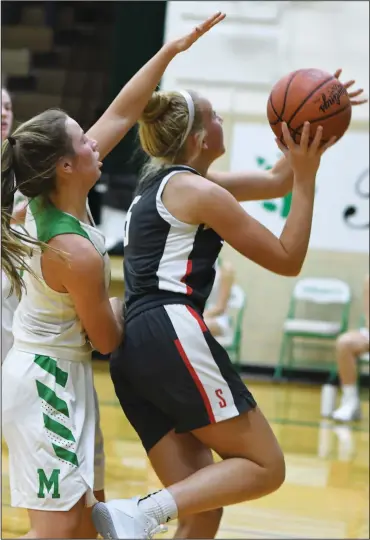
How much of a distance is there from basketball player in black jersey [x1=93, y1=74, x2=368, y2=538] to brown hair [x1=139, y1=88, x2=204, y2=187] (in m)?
0.10

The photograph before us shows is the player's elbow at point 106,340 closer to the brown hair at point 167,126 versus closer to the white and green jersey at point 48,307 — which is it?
the white and green jersey at point 48,307

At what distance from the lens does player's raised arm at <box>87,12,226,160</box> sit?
271 centimetres

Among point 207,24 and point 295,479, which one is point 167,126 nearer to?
point 207,24

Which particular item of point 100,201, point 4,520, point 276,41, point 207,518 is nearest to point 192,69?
point 276,41

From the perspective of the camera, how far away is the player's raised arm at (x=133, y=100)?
2.71 meters

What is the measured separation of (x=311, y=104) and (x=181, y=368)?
34.9 inches

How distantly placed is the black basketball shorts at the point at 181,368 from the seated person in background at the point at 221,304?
14.7 ft

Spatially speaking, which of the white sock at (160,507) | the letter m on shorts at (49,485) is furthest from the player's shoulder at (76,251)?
the white sock at (160,507)

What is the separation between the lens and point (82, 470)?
242cm

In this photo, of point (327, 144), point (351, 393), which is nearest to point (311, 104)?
point (327, 144)

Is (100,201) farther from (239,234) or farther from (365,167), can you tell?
(239,234)

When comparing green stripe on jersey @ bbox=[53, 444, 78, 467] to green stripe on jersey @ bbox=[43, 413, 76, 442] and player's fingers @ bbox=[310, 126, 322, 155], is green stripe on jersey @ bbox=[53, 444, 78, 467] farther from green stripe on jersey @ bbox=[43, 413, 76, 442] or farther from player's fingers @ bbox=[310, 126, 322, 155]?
player's fingers @ bbox=[310, 126, 322, 155]

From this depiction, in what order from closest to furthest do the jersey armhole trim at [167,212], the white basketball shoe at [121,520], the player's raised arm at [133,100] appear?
1. the white basketball shoe at [121,520]
2. the jersey armhole trim at [167,212]
3. the player's raised arm at [133,100]

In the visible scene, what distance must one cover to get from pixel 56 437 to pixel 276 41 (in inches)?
229
